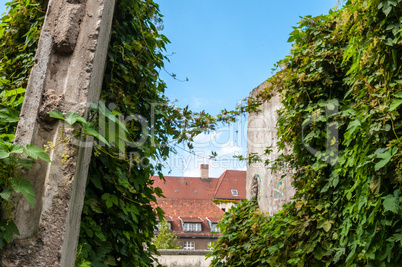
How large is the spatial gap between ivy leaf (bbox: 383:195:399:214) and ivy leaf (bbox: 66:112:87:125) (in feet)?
6.44

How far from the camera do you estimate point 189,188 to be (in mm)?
27812

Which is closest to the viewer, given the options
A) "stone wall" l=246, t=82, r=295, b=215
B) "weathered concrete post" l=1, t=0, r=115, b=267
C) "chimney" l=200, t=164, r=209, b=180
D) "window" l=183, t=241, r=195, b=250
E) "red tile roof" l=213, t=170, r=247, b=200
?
"weathered concrete post" l=1, t=0, r=115, b=267

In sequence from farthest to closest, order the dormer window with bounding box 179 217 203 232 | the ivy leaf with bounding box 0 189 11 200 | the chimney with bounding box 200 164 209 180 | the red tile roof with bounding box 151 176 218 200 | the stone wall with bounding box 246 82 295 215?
the chimney with bounding box 200 164 209 180 < the red tile roof with bounding box 151 176 218 200 < the dormer window with bounding box 179 217 203 232 < the stone wall with bounding box 246 82 295 215 < the ivy leaf with bounding box 0 189 11 200

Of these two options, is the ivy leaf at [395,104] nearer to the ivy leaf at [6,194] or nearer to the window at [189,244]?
the ivy leaf at [6,194]

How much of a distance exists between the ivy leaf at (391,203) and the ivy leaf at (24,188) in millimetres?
2113

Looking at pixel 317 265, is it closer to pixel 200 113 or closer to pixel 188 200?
pixel 200 113

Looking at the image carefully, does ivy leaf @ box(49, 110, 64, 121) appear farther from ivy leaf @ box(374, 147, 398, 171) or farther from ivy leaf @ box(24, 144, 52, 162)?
ivy leaf @ box(374, 147, 398, 171)

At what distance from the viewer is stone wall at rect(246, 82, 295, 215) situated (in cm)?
557

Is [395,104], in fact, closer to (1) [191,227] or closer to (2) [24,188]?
(2) [24,188]

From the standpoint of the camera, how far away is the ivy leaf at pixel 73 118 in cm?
184

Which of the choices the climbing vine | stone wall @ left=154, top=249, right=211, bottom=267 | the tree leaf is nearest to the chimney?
stone wall @ left=154, top=249, right=211, bottom=267

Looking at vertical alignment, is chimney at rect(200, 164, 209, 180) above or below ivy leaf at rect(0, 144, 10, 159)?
above

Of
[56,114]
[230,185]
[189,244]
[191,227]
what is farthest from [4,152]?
[230,185]

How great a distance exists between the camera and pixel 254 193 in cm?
635
